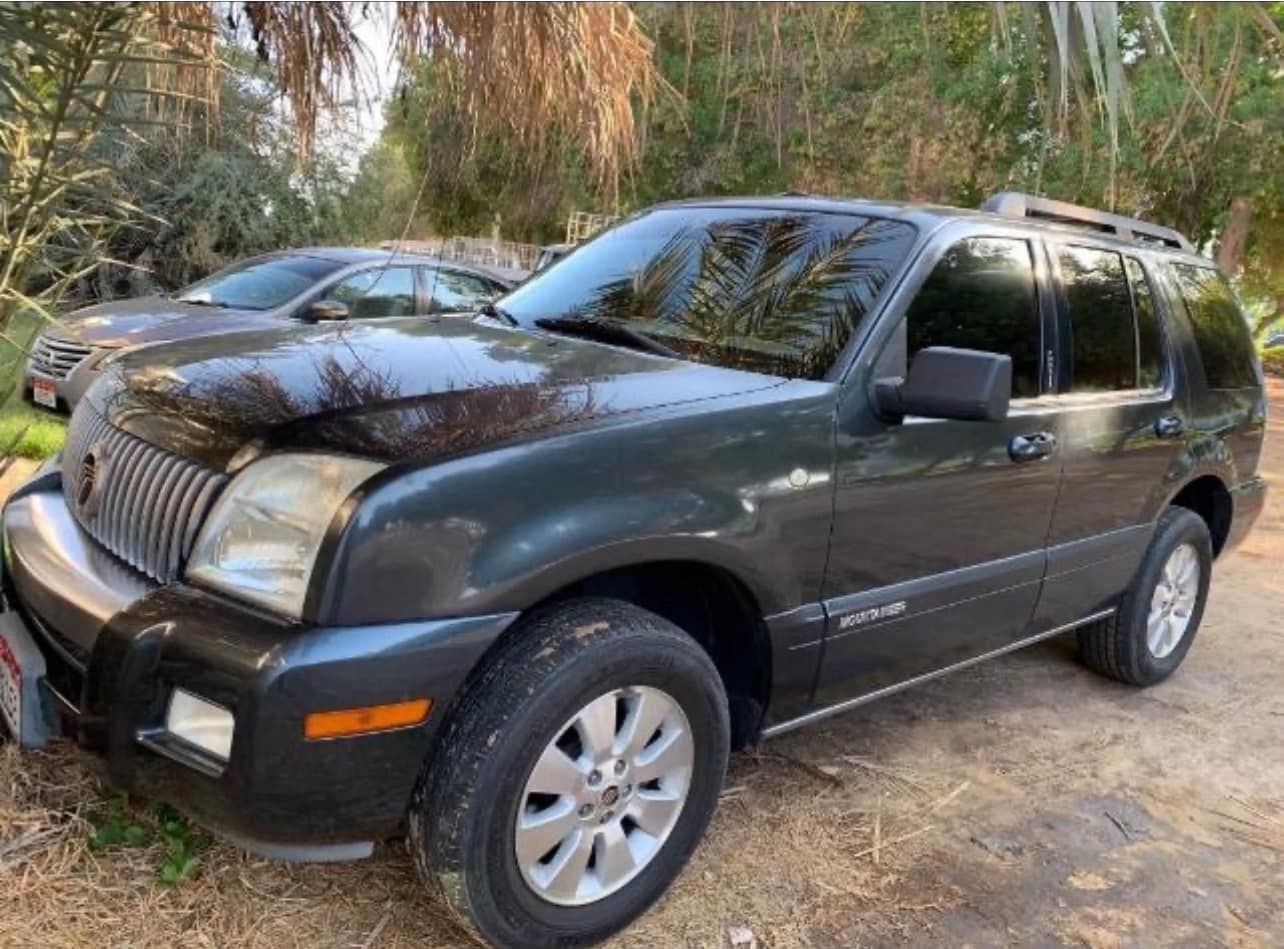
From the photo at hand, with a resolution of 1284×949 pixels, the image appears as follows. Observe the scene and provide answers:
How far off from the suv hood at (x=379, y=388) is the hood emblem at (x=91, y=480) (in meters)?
0.10

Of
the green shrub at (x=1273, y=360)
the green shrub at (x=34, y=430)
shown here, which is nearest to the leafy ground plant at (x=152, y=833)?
the green shrub at (x=34, y=430)

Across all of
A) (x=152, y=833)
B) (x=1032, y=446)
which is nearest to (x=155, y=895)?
(x=152, y=833)

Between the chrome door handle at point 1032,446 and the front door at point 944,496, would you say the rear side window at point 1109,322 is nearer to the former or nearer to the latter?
the front door at point 944,496

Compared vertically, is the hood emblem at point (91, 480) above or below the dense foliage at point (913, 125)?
below

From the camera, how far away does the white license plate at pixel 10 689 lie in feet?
8.38

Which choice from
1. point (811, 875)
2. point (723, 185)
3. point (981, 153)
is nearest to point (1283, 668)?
point (811, 875)

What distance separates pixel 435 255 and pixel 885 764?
3331mm

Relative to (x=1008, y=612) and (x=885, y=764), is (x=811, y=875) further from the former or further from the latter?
(x=1008, y=612)

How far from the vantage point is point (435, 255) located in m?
5.81

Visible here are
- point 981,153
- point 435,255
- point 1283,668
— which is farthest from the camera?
point 981,153

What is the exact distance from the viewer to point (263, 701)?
7.22ft

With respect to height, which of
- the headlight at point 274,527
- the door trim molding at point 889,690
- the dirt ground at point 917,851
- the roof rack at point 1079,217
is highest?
the roof rack at point 1079,217

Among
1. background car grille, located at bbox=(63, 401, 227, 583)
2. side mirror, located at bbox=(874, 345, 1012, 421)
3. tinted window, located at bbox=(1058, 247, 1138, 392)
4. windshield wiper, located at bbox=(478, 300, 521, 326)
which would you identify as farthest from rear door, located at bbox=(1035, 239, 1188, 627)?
background car grille, located at bbox=(63, 401, 227, 583)

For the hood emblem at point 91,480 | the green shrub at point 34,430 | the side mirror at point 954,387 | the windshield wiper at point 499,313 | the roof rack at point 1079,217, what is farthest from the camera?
the green shrub at point 34,430
